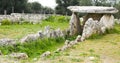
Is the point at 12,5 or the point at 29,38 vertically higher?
the point at 29,38

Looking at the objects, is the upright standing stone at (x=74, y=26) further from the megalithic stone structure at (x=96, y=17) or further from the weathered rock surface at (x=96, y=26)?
the weathered rock surface at (x=96, y=26)

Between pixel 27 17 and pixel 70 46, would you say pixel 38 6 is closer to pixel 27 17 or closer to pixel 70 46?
pixel 27 17

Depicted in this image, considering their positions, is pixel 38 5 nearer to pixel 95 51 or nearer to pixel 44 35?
pixel 44 35

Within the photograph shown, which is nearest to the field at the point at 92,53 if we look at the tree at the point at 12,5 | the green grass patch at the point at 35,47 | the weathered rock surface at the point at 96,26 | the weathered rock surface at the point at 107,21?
the weathered rock surface at the point at 96,26

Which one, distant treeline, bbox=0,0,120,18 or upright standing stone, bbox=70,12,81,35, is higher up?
upright standing stone, bbox=70,12,81,35

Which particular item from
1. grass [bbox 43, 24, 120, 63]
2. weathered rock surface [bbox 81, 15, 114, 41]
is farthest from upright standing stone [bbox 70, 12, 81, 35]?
grass [bbox 43, 24, 120, 63]

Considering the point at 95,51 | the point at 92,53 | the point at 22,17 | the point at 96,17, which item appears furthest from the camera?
the point at 22,17

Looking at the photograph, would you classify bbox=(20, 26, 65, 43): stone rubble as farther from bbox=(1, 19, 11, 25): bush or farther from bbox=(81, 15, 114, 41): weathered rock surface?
bbox=(1, 19, 11, 25): bush

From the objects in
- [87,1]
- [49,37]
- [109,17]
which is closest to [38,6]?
[87,1]

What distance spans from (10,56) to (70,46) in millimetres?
3899

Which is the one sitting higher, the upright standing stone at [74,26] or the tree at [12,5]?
the upright standing stone at [74,26]

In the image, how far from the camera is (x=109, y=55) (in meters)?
15.8

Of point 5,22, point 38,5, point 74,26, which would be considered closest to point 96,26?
point 74,26

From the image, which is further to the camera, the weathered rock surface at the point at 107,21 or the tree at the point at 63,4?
the tree at the point at 63,4
